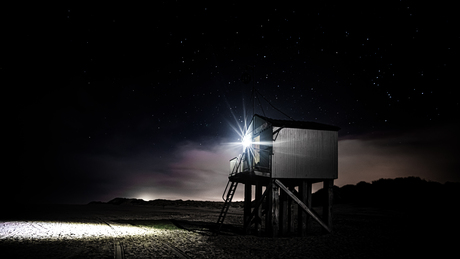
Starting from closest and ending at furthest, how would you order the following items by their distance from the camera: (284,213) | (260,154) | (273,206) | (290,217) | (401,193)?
(273,206) → (284,213) → (260,154) → (290,217) → (401,193)

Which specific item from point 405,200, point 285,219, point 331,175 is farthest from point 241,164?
point 405,200

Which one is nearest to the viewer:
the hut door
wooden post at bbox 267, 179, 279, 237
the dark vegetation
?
wooden post at bbox 267, 179, 279, 237

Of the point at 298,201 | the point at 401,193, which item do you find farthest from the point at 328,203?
the point at 401,193

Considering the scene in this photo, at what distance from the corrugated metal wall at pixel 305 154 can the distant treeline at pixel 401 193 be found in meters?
27.6

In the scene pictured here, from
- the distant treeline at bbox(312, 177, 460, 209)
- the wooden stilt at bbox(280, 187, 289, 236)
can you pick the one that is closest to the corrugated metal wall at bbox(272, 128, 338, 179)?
the wooden stilt at bbox(280, 187, 289, 236)

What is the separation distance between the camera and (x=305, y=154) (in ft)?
61.8

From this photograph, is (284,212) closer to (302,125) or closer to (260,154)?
(260,154)

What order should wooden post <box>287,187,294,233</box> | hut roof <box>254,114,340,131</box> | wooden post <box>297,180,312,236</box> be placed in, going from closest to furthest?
hut roof <box>254,114,340,131</box> → wooden post <box>297,180,312,236</box> → wooden post <box>287,187,294,233</box>

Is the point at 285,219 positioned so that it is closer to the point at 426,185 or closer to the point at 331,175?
the point at 331,175

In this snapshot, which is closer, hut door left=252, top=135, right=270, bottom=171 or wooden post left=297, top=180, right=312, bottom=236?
wooden post left=297, top=180, right=312, bottom=236

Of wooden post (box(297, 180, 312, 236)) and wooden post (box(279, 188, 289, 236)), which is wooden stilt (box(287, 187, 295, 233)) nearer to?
wooden post (box(279, 188, 289, 236))

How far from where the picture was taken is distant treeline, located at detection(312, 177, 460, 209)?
48.2 metres

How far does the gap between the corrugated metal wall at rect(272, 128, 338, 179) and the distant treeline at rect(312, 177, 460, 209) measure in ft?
90.6

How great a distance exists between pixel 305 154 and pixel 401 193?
47.9 meters
